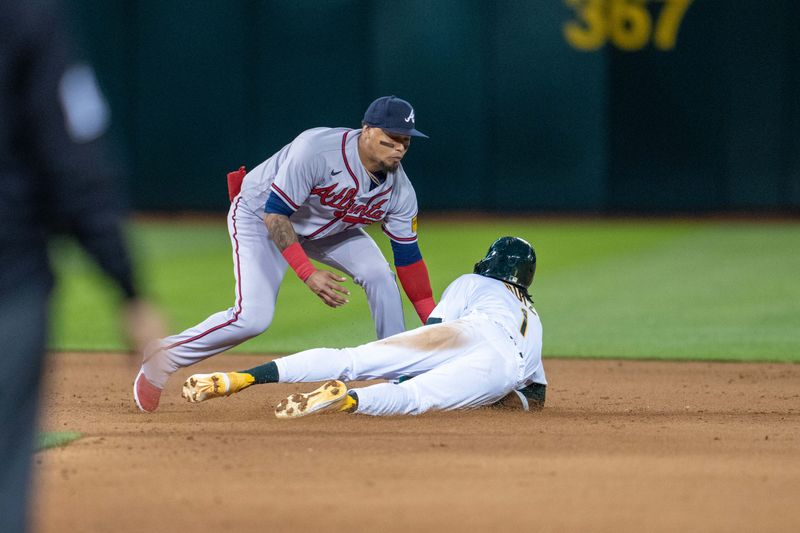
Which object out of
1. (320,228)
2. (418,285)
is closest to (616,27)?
(418,285)

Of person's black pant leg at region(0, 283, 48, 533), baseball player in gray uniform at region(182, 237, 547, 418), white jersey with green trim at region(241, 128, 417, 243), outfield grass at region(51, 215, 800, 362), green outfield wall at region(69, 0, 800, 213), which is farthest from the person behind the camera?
green outfield wall at region(69, 0, 800, 213)

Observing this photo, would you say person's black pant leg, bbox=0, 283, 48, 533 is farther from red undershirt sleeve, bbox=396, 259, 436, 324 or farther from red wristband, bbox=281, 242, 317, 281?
red undershirt sleeve, bbox=396, 259, 436, 324

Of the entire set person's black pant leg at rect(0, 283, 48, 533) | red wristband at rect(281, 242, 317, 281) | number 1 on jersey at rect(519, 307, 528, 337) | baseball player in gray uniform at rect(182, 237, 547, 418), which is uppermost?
person's black pant leg at rect(0, 283, 48, 533)

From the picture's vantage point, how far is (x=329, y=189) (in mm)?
6055

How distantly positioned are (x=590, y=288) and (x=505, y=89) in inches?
256

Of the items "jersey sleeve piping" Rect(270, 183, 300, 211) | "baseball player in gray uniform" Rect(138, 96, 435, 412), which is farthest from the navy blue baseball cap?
"jersey sleeve piping" Rect(270, 183, 300, 211)

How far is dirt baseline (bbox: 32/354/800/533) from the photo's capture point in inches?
144

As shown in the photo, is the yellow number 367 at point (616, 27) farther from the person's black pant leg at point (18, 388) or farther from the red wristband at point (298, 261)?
the person's black pant leg at point (18, 388)

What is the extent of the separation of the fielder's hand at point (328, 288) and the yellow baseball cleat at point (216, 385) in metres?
0.50

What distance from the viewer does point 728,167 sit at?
1794 centimetres

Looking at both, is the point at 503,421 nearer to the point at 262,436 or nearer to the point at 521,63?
the point at 262,436

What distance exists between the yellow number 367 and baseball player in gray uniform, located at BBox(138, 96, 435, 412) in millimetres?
12223

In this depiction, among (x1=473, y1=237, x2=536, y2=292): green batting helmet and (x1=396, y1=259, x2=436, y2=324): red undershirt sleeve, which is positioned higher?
(x1=473, y1=237, x2=536, y2=292): green batting helmet

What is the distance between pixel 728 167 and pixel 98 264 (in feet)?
54.6
